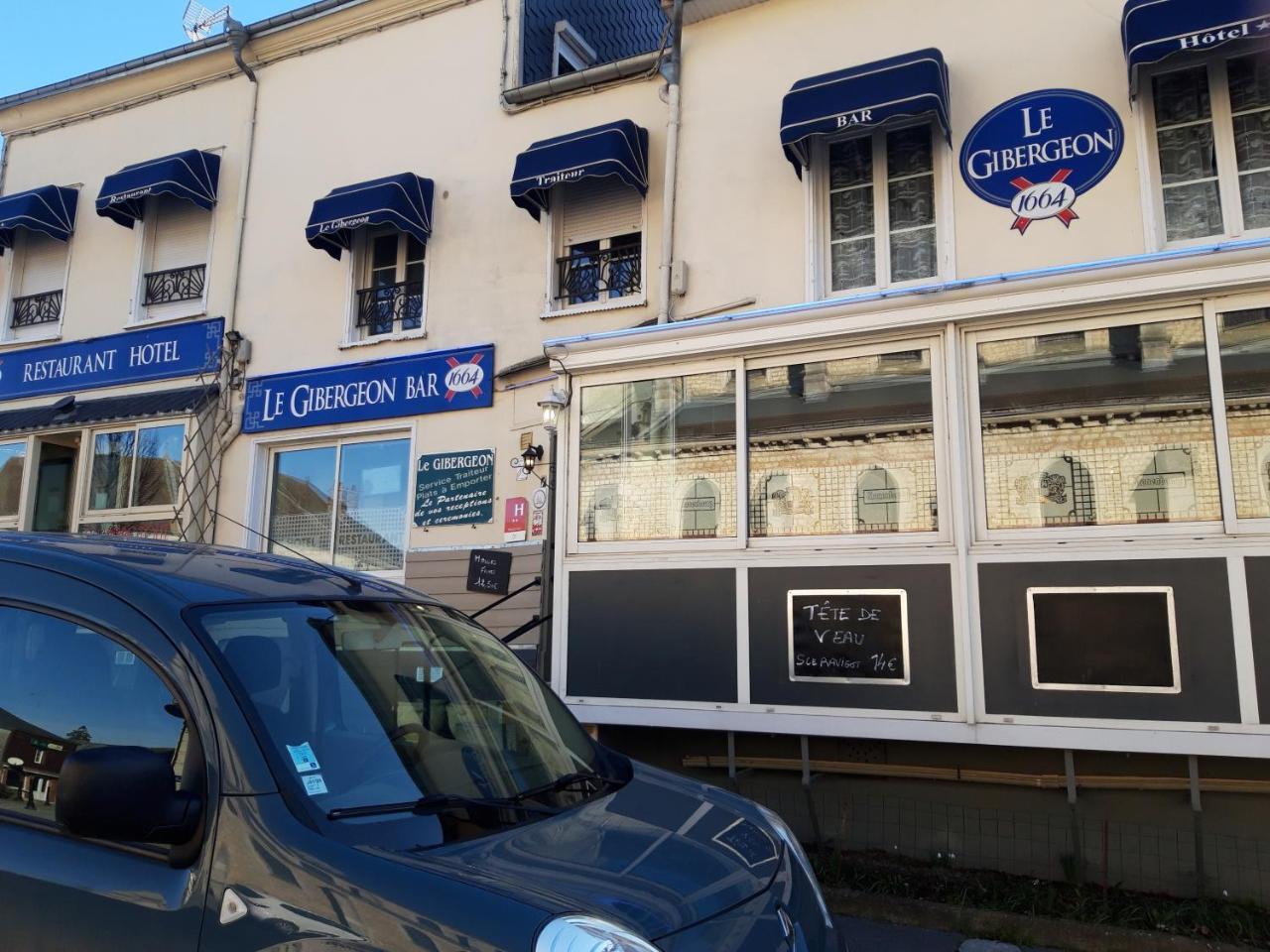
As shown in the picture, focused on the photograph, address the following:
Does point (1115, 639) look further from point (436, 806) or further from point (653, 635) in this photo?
point (436, 806)

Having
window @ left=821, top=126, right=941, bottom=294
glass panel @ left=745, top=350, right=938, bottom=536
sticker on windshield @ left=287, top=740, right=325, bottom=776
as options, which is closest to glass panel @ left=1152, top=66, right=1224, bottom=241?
window @ left=821, top=126, right=941, bottom=294

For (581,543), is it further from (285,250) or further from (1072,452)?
(285,250)

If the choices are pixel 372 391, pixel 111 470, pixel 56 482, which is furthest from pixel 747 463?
pixel 56 482

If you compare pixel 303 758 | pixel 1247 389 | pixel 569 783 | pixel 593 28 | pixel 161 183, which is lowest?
pixel 569 783

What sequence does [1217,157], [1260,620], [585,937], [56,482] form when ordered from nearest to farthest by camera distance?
[585,937] → [1260,620] → [1217,157] → [56,482]

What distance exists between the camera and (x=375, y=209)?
9.37 m

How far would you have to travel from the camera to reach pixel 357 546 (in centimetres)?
976

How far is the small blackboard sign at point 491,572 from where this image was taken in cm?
854

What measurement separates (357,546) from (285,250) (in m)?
3.59

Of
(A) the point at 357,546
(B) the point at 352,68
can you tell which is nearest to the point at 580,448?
(A) the point at 357,546

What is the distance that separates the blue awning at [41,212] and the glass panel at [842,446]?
10.4 metres

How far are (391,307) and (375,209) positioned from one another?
1079 mm

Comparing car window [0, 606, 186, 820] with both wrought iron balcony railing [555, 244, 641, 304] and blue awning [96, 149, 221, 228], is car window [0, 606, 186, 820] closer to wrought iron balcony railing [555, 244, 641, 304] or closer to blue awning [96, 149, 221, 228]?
wrought iron balcony railing [555, 244, 641, 304]

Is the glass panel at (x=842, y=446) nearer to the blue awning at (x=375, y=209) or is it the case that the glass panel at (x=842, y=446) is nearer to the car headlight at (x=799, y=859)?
the car headlight at (x=799, y=859)
